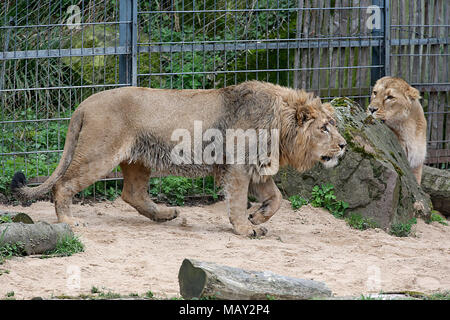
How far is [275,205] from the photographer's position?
26.0 ft

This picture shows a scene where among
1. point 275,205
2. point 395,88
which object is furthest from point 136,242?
point 395,88

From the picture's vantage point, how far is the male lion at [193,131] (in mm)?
7656

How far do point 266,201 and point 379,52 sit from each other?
337 cm

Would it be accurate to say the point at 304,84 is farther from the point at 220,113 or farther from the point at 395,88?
the point at 220,113

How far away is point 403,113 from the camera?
9906 millimetres

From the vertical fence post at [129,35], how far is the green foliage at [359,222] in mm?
3068

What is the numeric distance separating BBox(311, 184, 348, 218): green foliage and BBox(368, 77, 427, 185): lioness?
141cm

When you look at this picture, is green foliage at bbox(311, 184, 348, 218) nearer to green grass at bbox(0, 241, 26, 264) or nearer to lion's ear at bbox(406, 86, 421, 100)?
lion's ear at bbox(406, 86, 421, 100)

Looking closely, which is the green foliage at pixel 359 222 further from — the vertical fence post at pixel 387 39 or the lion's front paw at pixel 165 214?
the vertical fence post at pixel 387 39

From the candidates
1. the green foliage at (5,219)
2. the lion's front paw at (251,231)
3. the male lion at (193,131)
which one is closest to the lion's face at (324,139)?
the male lion at (193,131)

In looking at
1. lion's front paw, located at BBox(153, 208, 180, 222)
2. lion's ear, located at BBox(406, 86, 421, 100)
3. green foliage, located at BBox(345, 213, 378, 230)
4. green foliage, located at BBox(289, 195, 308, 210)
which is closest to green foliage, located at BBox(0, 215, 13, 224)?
lion's front paw, located at BBox(153, 208, 180, 222)

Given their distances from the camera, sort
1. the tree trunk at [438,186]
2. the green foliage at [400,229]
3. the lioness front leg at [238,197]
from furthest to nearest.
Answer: the tree trunk at [438,186], the green foliage at [400,229], the lioness front leg at [238,197]

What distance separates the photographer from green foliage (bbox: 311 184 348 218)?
29.0ft

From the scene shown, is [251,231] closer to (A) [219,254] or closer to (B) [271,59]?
(A) [219,254]
